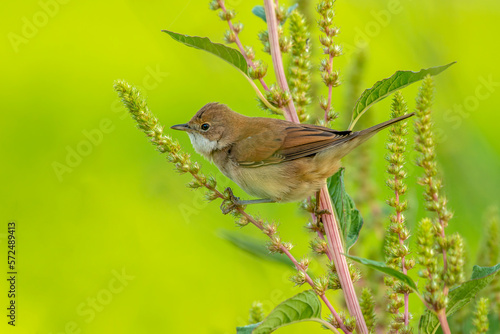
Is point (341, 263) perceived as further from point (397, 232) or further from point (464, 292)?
point (464, 292)

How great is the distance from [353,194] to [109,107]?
229 inches

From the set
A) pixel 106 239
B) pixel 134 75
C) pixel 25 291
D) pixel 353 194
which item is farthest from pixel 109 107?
pixel 353 194

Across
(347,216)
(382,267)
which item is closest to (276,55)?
(347,216)

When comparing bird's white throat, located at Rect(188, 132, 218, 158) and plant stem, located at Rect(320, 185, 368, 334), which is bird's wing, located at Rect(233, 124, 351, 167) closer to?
bird's white throat, located at Rect(188, 132, 218, 158)

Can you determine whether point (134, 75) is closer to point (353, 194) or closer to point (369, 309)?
point (353, 194)

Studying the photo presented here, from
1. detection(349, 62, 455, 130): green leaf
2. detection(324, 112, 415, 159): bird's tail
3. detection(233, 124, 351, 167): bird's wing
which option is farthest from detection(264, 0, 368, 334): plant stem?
detection(233, 124, 351, 167): bird's wing

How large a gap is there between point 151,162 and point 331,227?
508 cm

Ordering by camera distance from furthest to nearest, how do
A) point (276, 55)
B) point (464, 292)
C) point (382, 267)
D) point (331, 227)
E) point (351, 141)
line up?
point (351, 141), point (276, 55), point (331, 227), point (464, 292), point (382, 267)

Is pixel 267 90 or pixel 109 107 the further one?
pixel 109 107

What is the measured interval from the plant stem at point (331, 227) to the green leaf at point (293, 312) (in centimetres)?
14

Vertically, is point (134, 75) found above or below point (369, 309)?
above

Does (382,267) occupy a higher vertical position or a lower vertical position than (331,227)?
lower

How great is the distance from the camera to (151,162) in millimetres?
7141

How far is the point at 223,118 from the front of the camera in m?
4.04
